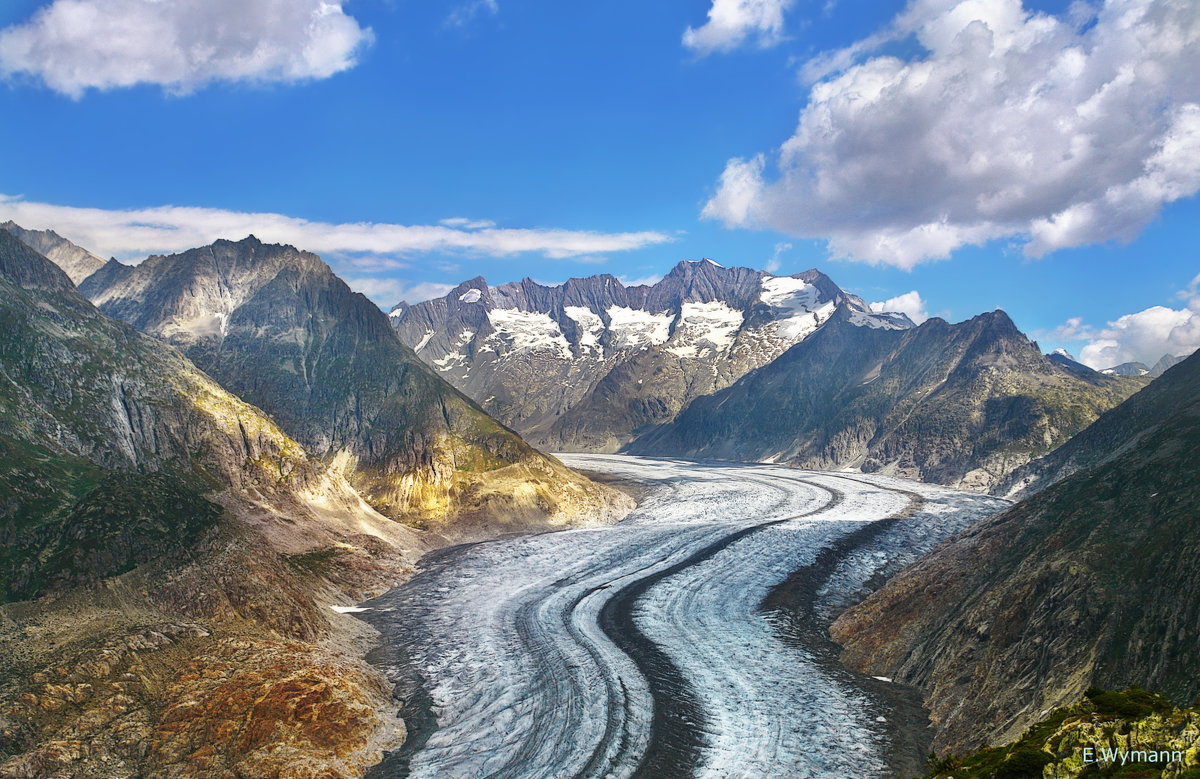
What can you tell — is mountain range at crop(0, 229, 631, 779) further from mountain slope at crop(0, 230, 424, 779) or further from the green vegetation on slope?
the green vegetation on slope

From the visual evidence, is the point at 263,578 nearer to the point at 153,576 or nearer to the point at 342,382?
the point at 153,576

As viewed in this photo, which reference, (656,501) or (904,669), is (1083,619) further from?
(656,501)

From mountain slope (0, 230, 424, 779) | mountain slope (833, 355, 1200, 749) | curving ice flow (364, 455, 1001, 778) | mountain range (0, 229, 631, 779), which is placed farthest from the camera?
curving ice flow (364, 455, 1001, 778)

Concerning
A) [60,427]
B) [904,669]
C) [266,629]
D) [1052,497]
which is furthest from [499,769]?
[60,427]

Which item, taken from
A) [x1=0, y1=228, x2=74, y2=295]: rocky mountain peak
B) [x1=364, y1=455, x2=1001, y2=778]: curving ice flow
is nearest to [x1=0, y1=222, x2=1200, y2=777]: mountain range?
[x1=0, y1=228, x2=74, y2=295]: rocky mountain peak

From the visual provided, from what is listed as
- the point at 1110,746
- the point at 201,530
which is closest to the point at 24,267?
the point at 201,530
